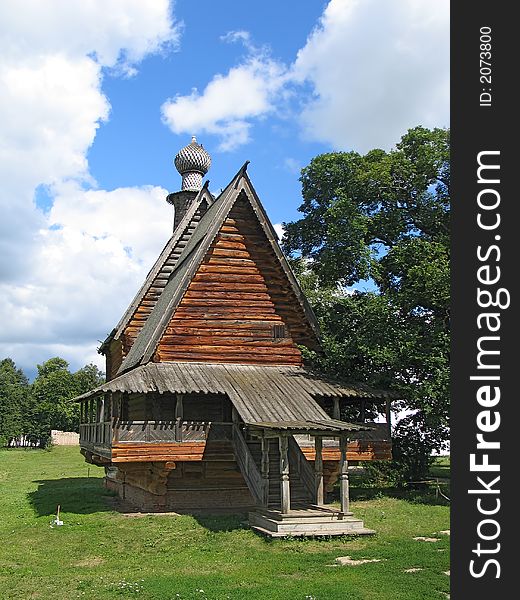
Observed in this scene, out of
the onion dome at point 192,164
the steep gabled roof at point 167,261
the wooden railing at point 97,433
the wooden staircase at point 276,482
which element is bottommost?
the wooden staircase at point 276,482

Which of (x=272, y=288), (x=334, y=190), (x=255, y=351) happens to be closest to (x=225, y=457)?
(x=255, y=351)

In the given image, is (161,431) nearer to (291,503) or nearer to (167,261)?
(291,503)

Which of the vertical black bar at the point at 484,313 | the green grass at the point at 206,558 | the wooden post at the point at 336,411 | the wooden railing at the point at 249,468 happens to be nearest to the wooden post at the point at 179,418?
the wooden railing at the point at 249,468

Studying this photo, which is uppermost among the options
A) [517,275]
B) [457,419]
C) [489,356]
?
[517,275]

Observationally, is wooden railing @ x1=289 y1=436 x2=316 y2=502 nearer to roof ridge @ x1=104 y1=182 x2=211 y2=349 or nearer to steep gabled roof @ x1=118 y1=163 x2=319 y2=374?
steep gabled roof @ x1=118 y1=163 x2=319 y2=374

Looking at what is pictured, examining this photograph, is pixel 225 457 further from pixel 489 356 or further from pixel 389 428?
pixel 489 356

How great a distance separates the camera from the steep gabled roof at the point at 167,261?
28297mm

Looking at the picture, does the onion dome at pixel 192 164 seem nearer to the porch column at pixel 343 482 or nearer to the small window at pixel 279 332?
the small window at pixel 279 332

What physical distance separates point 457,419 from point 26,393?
88.1 metres

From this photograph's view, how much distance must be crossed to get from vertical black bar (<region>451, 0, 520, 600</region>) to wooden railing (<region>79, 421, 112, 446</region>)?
14.8 m

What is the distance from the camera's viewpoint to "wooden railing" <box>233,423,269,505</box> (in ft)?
64.0

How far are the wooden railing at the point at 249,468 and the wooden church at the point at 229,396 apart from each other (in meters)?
0.05

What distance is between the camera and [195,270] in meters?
24.1

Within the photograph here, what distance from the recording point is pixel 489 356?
8031mm
